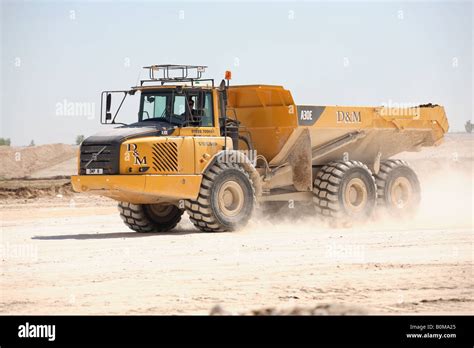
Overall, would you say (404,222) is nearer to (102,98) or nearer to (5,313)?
(102,98)

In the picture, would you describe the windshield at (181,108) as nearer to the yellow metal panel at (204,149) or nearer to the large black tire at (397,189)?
the yellow metal panel at (204,149)

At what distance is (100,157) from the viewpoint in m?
19.5

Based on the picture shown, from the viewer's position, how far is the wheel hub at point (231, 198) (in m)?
20.7

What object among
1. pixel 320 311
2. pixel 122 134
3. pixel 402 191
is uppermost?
pixel 122 134

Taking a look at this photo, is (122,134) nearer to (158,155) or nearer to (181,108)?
(158,155)

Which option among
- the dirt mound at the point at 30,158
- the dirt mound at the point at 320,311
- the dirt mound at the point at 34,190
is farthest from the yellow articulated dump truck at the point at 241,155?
the dirt mound at the point at 30,158

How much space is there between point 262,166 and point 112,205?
10.3 meters

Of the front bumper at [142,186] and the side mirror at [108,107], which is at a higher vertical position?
the side mirror at [108,107]

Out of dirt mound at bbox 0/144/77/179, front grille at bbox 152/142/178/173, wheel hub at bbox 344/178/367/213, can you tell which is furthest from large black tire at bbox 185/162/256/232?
dirt mound at bbox 0/144/77/179

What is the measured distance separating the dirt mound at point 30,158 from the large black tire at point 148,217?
76.8ft

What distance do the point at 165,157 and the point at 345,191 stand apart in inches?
203

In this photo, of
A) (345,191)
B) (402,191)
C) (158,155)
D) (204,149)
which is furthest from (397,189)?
(158,155)

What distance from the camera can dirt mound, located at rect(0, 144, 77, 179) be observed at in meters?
45.1
